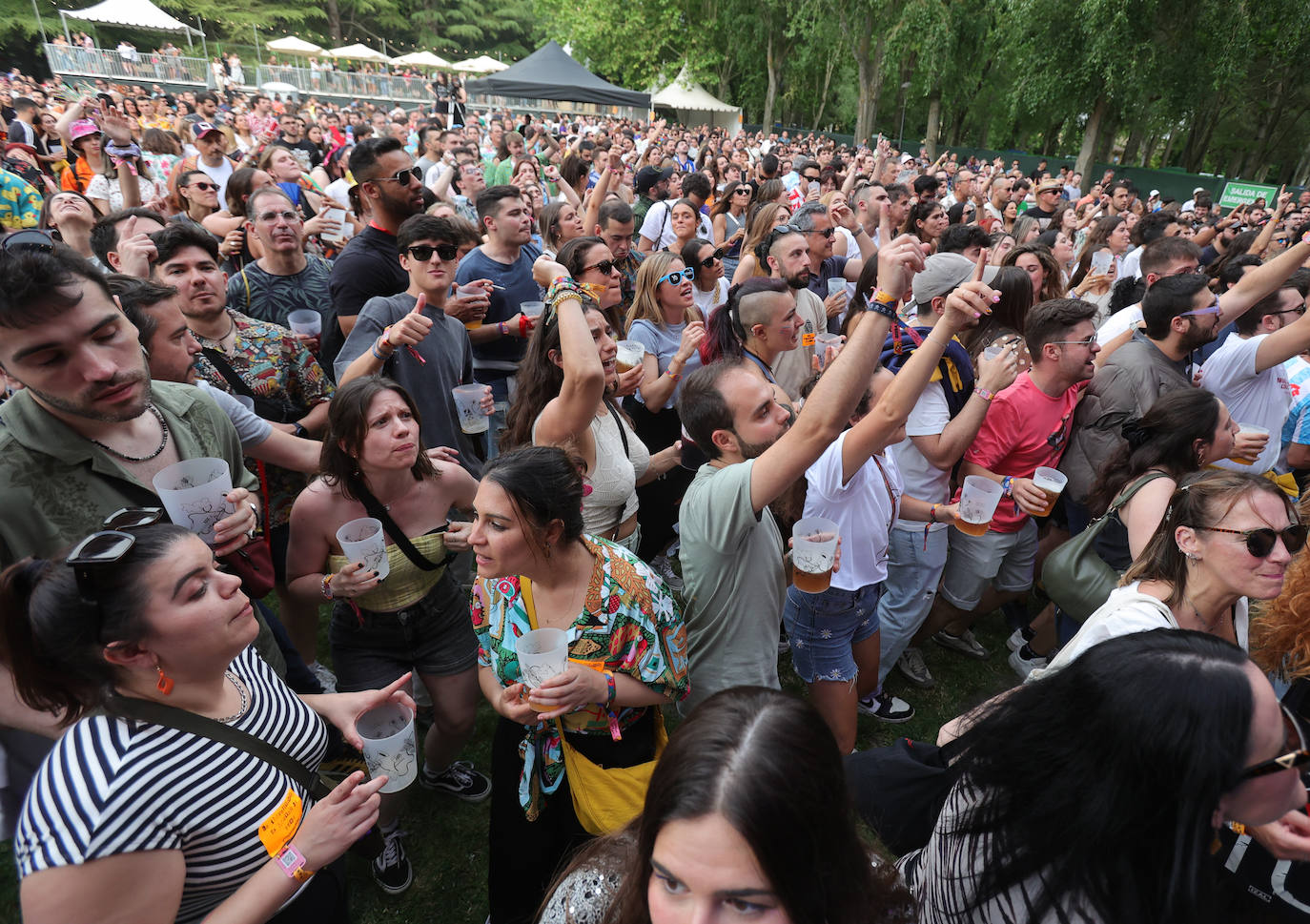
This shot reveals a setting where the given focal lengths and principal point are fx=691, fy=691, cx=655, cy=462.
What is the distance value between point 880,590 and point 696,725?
7.80 ft

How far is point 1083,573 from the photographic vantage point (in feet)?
10.6

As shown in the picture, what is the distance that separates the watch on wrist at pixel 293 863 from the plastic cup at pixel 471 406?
93.6 inches

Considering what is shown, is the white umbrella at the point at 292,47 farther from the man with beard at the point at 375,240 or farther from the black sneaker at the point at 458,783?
the black sneaker at the point at 458,783

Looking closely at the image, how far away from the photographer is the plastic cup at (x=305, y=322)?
4.07 meters

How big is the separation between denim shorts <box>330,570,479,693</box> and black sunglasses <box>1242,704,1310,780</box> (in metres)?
2.67

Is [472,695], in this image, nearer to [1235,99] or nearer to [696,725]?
[696,725]

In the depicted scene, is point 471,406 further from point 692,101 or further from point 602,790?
point 692,101

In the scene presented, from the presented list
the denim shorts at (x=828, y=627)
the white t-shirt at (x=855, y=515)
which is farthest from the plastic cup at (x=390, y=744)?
the white t-shirt at (x=855, y=515)

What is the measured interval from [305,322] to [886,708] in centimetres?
409

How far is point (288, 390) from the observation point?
372 cm

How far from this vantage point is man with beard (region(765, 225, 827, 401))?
4.66 metres

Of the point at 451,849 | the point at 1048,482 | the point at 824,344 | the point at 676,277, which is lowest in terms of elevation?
the point at 451,849

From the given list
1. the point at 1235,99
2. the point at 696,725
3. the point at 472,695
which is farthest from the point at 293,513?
the point at 1235,99

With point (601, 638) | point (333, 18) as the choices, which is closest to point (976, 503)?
point (601, 638)
